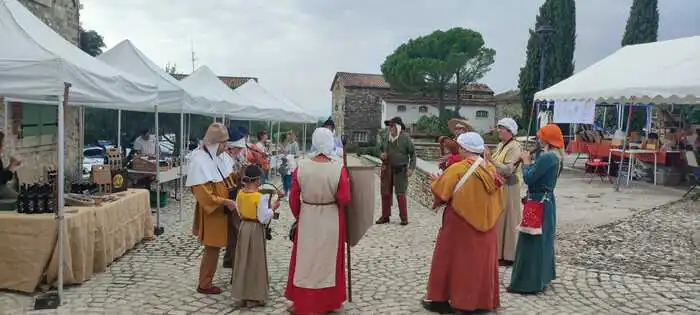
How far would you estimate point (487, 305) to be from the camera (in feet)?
14.7

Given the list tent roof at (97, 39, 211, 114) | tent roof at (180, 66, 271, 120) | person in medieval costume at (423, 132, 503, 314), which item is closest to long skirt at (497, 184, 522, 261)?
person in medieval costume at (423, 132, 503, 314)

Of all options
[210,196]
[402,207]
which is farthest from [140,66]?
[210,196]

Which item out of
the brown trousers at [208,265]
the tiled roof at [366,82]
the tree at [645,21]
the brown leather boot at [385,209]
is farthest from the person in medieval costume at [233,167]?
the tiled roof at [366,82]

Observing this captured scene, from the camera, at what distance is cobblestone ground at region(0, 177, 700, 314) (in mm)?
4672

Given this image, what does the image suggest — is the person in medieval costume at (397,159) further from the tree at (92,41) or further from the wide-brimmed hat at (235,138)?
the tree at (92,41)

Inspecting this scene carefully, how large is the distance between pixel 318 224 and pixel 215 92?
8713 mm

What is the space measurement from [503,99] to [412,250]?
42032 millimetres

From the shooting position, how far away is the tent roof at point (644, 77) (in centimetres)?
1069

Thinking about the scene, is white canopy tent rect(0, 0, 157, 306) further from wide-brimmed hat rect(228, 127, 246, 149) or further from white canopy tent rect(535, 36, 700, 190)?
white canopy tent rect(535, 36, 700, 190)

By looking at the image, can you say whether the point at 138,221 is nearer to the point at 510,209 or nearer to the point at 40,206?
the point at 40,206

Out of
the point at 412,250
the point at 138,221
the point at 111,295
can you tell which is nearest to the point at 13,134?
the point at 138,221

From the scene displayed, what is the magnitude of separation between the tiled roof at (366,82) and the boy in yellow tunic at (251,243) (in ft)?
145

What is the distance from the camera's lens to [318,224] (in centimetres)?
433

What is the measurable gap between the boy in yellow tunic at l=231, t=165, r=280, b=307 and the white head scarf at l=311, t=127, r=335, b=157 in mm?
568
